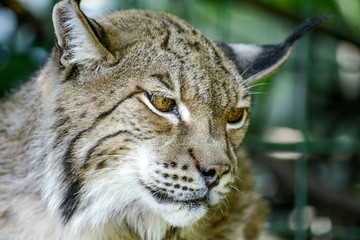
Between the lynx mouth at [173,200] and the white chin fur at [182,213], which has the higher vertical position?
the lynx mouth at [173,200]

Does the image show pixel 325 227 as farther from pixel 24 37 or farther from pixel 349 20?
pixel 24 37

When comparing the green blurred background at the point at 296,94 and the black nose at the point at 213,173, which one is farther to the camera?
the green blurred background at the point at 296,94

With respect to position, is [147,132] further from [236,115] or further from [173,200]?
[236,115]

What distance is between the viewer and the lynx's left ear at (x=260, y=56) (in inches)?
131

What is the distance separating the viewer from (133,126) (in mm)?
2645

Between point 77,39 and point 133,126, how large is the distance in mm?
567

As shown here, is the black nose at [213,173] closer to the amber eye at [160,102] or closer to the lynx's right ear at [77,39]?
the amber eye at [160,102]

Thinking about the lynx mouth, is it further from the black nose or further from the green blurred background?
the green blurred background

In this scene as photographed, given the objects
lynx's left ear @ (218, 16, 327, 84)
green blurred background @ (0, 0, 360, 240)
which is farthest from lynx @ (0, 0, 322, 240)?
green blurred background @ (0, 0, 360, 240)

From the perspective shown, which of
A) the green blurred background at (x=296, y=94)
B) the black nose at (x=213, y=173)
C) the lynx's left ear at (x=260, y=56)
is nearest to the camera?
the black nose at (x=213, y=173)

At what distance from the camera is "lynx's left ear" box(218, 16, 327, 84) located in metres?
3.34

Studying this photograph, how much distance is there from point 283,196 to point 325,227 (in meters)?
0.62

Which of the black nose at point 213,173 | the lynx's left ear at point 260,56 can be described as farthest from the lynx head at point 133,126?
the lynx's left ear at point 260,56

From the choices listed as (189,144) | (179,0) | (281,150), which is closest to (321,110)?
(281,150)
